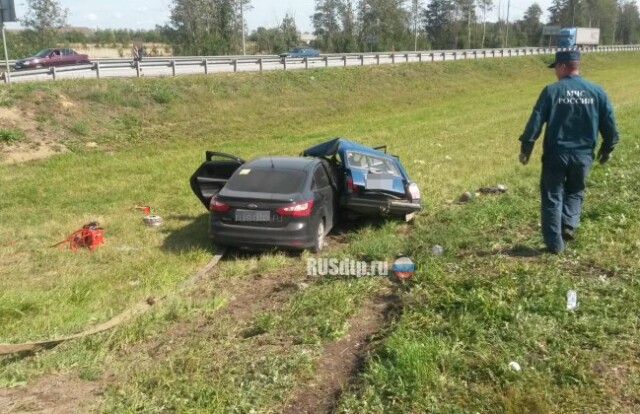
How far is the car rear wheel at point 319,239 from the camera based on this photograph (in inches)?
307

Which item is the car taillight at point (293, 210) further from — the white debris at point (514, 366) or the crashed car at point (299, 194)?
the white debris at point (514, 366)

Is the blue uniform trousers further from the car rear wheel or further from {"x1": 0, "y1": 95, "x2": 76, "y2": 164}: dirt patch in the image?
{"x1": 0, "y1": 95, "x2": 76, "y2": 164}: dirt patch

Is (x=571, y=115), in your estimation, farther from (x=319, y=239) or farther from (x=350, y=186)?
(x=350, y=186)

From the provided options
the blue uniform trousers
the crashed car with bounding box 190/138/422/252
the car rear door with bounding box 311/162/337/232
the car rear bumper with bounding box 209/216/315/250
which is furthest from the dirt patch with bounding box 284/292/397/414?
the car rear door with bounding box 311/162/337/232

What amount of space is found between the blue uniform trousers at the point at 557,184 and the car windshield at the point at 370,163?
11.0 ft

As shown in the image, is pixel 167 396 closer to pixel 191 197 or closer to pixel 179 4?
pixel 191 197

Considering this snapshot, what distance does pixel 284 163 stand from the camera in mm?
8320

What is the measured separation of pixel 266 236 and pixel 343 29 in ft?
238

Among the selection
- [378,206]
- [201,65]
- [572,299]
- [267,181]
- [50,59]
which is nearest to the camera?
[572,299]

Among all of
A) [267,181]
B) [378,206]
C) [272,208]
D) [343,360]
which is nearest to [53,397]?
[343,360]

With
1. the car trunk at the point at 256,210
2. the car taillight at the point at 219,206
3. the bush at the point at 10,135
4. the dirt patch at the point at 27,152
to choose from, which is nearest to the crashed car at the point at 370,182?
the car trunk at the point at 256,210

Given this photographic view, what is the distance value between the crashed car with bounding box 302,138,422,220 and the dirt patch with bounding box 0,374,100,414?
4.85m

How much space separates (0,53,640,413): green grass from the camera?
13.2 ft

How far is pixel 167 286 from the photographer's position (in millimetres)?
6676
